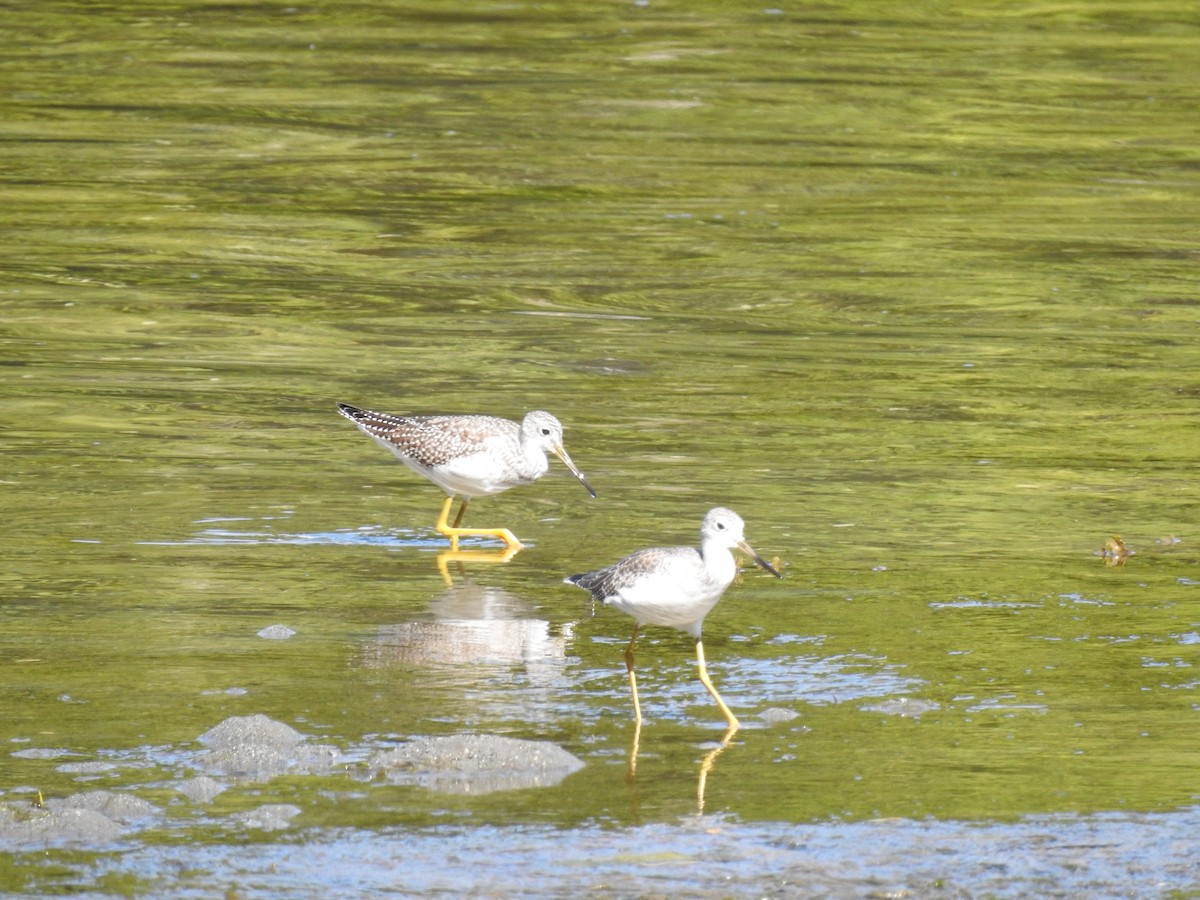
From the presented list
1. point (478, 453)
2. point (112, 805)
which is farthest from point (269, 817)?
point (478, 453)

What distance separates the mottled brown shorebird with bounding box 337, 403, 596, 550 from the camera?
384 inches

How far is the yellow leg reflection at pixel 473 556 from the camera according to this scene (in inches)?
369

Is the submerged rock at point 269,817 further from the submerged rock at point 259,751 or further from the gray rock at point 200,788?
the submerged rock at point 259,751

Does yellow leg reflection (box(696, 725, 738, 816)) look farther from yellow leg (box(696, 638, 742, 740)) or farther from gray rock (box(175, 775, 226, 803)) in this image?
gray rock (box(175, 775, 226, 803))

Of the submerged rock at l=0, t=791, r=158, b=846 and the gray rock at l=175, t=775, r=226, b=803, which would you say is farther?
the gray rock at l=175, t=775, r=226, b=803

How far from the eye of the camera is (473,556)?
9.50 meters

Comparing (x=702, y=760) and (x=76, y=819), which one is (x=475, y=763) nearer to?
(x=702, y=760)

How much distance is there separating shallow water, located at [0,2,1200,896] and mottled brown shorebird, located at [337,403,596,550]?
0.25 metres

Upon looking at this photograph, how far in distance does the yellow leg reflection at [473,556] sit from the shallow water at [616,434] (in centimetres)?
6

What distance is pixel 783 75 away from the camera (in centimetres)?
2317

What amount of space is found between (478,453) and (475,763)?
3.34 meters

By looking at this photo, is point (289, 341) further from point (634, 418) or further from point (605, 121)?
point (605, 121)

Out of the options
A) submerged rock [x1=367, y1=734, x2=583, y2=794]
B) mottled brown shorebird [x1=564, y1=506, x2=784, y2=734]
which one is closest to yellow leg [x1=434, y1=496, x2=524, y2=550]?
mottled brown shorebird [x1=564, y1=506, x2=784, y2=734]

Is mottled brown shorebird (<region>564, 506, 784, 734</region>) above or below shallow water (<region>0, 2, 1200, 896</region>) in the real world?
above
